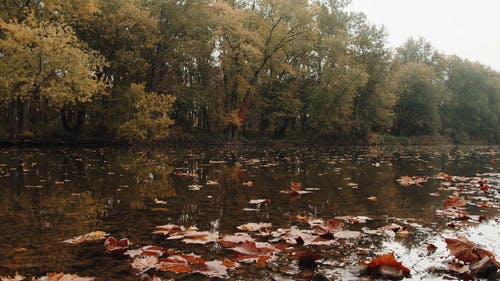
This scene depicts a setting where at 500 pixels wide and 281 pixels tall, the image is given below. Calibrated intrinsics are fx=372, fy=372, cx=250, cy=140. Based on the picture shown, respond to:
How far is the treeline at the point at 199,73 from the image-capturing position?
2203 cm

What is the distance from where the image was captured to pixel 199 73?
128 ft

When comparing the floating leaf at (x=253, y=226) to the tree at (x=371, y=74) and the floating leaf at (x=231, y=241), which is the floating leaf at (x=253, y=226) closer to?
the floating leaf at (x=231, y=241)

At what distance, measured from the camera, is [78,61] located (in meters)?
21.6

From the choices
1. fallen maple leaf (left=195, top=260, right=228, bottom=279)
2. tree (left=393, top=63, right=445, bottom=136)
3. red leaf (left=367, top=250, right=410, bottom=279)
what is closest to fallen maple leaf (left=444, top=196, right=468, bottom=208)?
red leaf (left=367, top=250, right=410, bottom=279)

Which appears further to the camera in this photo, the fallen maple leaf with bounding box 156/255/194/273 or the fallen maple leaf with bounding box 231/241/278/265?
the fallen maple leaf with bounding box 231/241/278/265

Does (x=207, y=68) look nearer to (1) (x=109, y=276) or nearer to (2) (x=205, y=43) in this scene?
(2) (x=205, y=43)

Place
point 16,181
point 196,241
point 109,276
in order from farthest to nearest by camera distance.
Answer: point 16,181, point 196,241, point 109,276

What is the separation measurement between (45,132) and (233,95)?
690 inches

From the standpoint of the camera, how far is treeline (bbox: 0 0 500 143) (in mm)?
22031

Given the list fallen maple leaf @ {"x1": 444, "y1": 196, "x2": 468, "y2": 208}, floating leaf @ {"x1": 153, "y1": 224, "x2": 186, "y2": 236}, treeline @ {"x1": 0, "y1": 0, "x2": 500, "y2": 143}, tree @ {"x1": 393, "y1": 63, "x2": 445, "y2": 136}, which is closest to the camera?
floating leaf @ {"x1": 153, "y1": 224, "x2": 186, "y2": 236}

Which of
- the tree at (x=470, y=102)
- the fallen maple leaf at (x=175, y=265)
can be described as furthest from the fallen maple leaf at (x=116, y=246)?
the tree at (x=470, y=102)

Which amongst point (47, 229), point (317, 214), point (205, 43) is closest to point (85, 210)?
point (47, 229)

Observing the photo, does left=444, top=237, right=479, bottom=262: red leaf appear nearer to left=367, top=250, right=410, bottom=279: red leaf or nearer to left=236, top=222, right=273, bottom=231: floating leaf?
left=367, top=250, right=410, bottom=279: red leaf

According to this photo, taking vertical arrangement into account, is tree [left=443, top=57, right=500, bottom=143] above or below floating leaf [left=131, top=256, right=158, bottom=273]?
above
